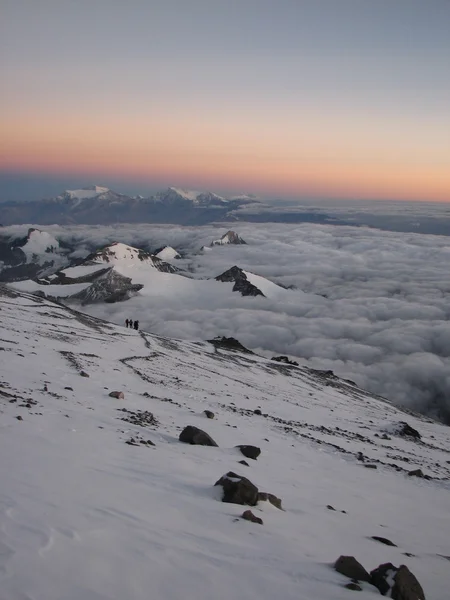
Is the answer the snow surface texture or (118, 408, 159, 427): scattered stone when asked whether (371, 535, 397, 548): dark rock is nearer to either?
the snow surface texture

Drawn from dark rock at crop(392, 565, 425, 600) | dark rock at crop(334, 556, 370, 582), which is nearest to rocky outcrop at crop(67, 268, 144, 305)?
dark rock at crop(334, 556, 370, 582)

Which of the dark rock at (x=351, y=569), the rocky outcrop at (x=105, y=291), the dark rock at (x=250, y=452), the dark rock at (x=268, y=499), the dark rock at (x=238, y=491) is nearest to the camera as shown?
the dark rock at (x=351, y=569)

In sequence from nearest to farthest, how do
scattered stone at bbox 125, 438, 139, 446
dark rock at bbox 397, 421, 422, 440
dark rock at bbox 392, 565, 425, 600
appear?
dark rock at bbox 392, 565, 425, 600 < scattered stone at bbox 125, 438, 139, 446 < dark rock at bbox 397, 421, 422, 440

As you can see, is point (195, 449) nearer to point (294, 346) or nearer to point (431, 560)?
point (431, 560)

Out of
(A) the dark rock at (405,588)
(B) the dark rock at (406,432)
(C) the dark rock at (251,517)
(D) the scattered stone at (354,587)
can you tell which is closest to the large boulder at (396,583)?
(A) the dark rock at (405,588)

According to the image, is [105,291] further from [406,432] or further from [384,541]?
[384,541]

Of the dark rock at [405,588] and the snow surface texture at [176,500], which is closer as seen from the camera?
the snow surface texture at [176,500]

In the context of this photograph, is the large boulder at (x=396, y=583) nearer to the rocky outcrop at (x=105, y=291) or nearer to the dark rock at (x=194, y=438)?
the dark rock at (x=194, y=438)
